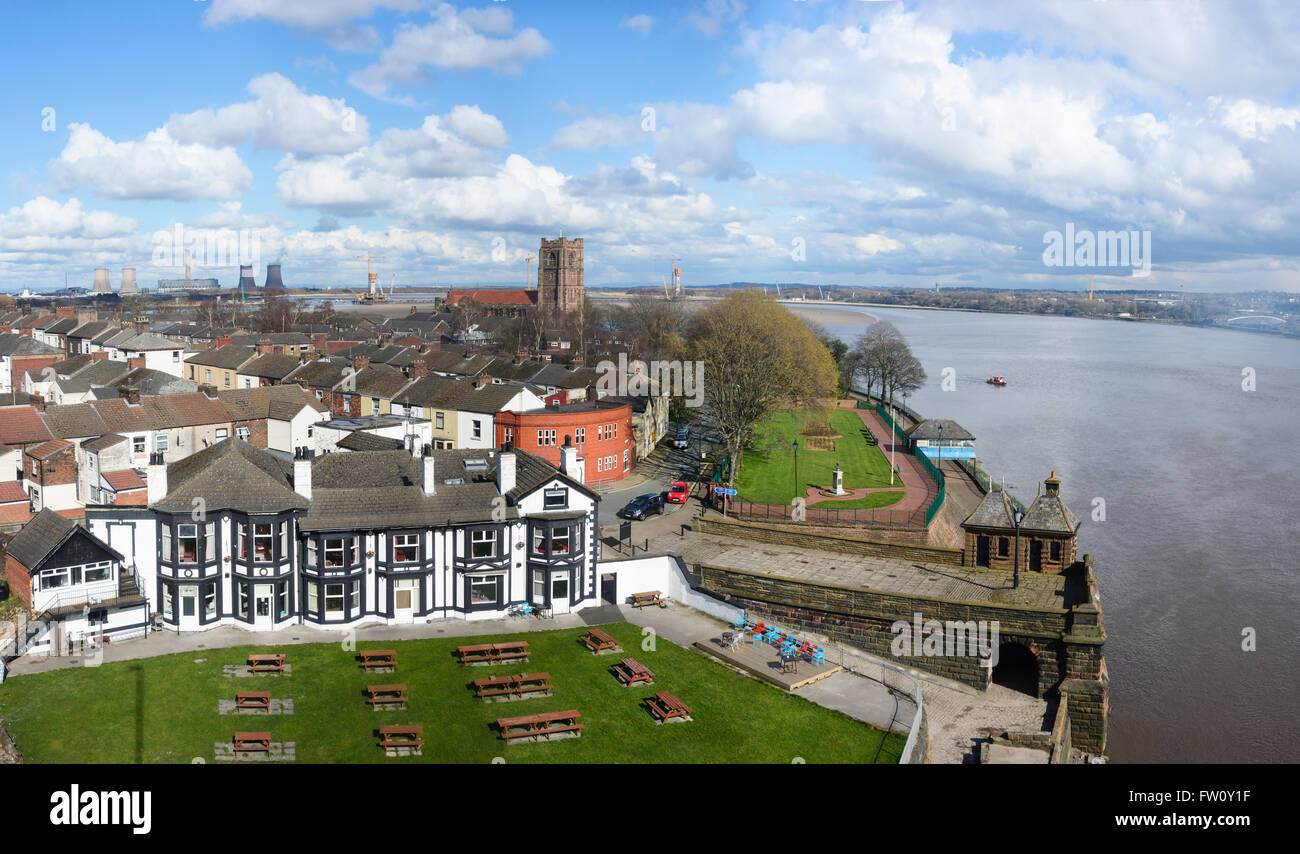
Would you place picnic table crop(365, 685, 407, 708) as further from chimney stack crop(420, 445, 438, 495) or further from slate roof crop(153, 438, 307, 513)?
chimney stack crop(420, 445, 438, 495)

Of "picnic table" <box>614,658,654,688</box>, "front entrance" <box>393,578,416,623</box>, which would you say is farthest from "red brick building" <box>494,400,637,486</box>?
"picnic table" <box>614,658,654,688</box>

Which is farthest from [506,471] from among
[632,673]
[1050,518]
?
[1050,518]

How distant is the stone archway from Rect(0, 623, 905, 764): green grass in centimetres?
966

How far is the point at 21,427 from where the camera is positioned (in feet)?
144

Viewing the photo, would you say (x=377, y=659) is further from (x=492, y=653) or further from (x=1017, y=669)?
(x=1017, y=669)

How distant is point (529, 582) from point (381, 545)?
4687 mm

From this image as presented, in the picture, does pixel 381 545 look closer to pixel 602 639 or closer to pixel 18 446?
pixel 602 639

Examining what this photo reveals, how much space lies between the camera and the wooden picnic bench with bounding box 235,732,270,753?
20.1 metres

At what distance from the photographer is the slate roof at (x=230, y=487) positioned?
1075 inches

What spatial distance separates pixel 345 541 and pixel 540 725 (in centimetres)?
939

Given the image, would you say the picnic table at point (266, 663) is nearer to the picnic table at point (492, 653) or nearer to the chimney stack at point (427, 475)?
the picnic table at point (492, 653)

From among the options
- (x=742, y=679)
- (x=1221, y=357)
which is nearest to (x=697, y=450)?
(x=742, y=679)

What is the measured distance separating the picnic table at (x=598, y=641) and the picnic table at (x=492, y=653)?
193 cm

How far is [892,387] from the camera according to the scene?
8331cm
